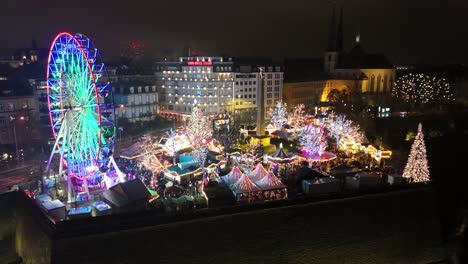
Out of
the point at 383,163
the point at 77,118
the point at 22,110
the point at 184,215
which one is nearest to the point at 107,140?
the point at 77,118

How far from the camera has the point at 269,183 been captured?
2395 centimetres

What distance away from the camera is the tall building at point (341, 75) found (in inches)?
2960

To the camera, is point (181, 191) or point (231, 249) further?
point (181, 191)

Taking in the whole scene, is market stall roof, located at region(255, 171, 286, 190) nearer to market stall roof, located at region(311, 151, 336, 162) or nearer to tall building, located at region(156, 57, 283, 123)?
Result: market stall roof, located at region(311, 151, 336, 162)

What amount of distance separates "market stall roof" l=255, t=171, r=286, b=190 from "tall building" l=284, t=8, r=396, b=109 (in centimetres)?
4942

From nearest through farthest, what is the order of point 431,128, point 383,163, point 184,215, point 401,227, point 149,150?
point 184,215 → point 401,227 → point 149,150 → point 383,163 → point 431,128

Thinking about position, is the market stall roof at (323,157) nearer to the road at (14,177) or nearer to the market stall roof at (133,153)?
the market stall roof at (133,153)

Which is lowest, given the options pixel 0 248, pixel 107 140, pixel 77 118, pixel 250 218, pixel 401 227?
pixel 0 248

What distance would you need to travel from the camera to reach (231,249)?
15.5 meters

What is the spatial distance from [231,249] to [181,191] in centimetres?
1084

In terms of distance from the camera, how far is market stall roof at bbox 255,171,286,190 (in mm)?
23688

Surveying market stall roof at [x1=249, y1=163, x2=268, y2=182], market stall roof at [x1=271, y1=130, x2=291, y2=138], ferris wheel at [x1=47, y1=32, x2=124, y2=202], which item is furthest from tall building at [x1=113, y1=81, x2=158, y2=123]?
market stall roof at [x1=249, y1=163, x2=268, y2=182]

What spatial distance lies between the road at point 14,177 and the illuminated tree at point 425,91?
63.9 m

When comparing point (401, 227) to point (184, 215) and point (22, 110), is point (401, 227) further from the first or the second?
point (22, 110)
